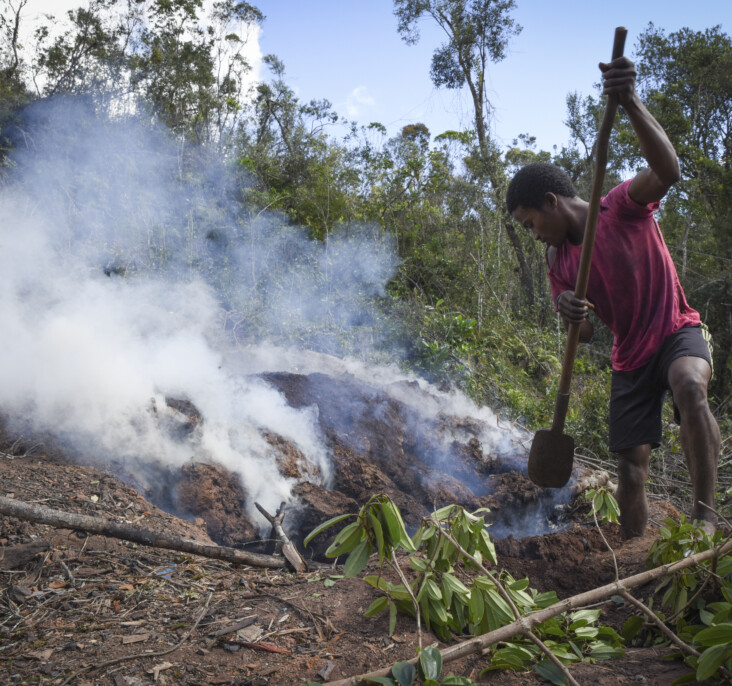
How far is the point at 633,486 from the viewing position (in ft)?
8.39

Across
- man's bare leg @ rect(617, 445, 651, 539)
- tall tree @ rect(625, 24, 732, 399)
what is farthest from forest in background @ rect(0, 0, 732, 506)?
man's bare leg @ rect(617, 445, 651, 539)

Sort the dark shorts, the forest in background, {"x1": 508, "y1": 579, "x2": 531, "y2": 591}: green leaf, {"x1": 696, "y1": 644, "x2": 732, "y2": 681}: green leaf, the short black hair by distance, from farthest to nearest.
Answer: the forest in background → the short black hair → the dark shorts → {"x1": 508, "y1": 579, "x2": 531, "y2": 591}: green leaf → {"x1": 696, "y1": 644, "x2": 732, "y2": 681}: green leaf

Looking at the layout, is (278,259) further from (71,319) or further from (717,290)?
(717,290)

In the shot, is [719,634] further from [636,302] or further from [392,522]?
[636,302]

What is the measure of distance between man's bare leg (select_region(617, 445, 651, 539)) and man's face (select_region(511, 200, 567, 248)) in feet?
3.29

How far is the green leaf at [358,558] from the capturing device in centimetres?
153

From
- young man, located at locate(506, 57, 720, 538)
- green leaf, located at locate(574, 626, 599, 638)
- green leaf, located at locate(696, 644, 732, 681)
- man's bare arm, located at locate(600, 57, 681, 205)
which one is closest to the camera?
green leaf, located at locate(696, 644, 732, 681)

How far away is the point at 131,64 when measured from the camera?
484 inches

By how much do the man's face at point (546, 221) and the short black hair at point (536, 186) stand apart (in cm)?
2

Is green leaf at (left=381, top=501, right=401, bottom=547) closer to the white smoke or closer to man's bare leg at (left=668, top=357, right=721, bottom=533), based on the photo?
man's bare leg at (left=668, top=357, right=721, bottom=533)

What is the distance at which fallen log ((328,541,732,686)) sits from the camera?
1.37 m

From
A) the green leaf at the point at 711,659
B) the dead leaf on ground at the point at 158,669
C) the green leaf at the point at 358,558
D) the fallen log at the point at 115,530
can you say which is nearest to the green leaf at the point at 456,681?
the green leaf at the point at 358,558

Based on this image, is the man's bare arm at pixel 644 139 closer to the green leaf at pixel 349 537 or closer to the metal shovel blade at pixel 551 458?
the metal shovel blade at pixel 551 458

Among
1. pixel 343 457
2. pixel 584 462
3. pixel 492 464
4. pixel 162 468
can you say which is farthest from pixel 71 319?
pixel 584 462
